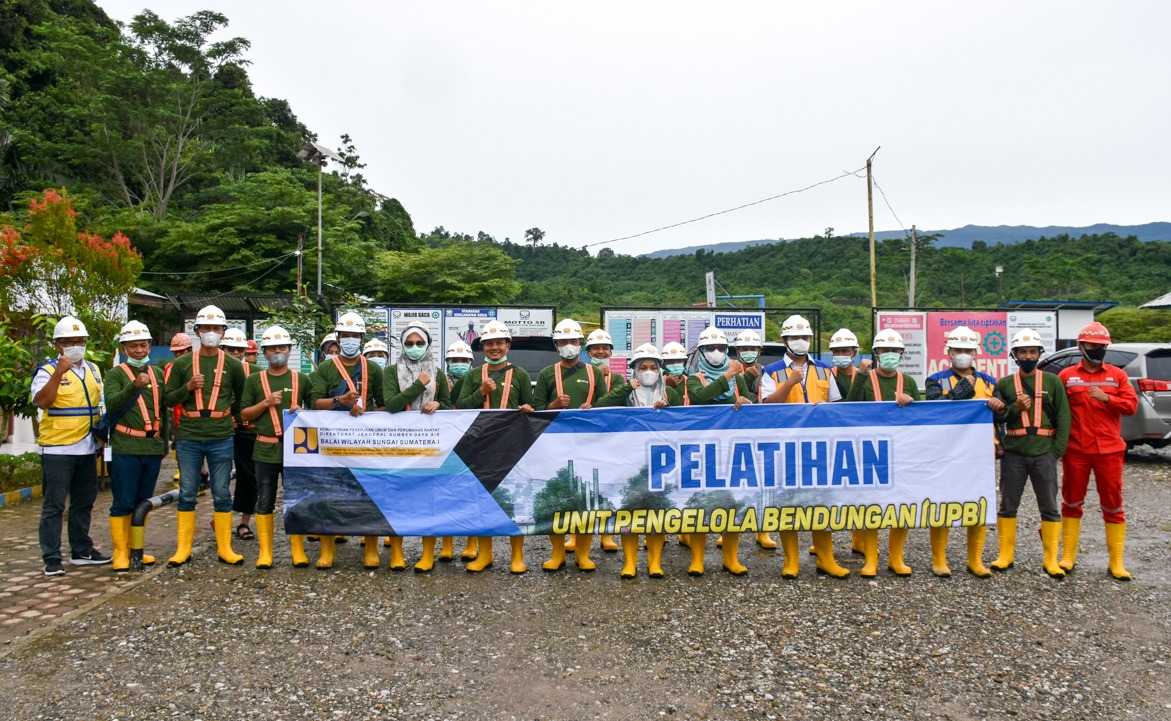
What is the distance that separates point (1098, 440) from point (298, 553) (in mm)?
6214

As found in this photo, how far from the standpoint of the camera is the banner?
6.45m

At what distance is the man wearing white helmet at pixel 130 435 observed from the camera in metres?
6.57

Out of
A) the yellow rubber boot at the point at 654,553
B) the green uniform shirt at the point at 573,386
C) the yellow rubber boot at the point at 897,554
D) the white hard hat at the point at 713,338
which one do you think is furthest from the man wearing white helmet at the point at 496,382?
the yellow rubber boot at the point at 897,554

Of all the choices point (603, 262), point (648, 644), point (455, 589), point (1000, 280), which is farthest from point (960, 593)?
point (603, 262)

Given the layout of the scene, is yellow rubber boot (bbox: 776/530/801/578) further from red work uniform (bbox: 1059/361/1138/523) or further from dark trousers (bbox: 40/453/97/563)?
dark trousers (bbox: 40/453/97/563)

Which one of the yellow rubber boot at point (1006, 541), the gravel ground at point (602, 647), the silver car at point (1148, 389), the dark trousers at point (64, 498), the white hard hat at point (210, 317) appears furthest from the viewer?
the silver car at point (1148, 389)

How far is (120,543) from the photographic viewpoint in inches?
261

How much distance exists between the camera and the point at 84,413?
662cm

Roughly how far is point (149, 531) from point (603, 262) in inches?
1983

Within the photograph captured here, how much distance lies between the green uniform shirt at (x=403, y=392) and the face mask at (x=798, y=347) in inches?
112

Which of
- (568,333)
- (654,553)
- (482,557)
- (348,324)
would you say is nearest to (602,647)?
(654,553)

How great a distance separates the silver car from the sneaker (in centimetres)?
1135

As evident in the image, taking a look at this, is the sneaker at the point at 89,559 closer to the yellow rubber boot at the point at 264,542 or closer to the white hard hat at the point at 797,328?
the yellow rubber boot at the point at 264,542

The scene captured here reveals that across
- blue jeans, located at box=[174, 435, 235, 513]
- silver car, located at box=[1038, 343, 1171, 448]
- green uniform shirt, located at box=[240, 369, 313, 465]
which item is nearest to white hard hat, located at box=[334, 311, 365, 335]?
green uniform shirt, located at box=[240, 369, 313, 465]
